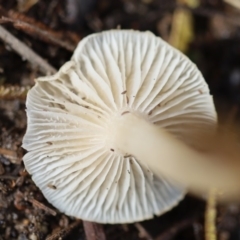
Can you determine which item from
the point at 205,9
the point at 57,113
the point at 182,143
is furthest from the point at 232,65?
the point at 57,113

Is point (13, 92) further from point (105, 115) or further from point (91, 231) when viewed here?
point (91, 231)

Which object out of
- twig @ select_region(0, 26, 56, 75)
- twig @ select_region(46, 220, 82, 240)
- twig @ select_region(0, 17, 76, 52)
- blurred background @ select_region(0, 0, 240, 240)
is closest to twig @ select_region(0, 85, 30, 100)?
blurred background @ select_region(0, 0, 240, 240)

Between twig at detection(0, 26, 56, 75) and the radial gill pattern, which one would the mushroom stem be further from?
twig at detection(0, 26, 56, 75)

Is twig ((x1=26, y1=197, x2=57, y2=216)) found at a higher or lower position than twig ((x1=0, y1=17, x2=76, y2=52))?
lower

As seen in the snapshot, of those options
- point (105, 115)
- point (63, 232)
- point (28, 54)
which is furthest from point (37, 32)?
point (63, 232)

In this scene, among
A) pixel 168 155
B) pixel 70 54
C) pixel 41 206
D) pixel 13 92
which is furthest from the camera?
pixel 70 54

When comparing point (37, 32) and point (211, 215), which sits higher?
point (37, 32)

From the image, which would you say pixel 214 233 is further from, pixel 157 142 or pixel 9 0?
pixel 9 0

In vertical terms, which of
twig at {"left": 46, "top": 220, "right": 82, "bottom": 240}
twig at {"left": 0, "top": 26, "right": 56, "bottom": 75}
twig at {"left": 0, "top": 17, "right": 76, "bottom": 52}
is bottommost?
twig at {"left": 46, "top": 220, "right": 82, "bottom": 240}

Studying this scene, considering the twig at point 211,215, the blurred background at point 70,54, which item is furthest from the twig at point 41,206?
the twig at point 211,215
